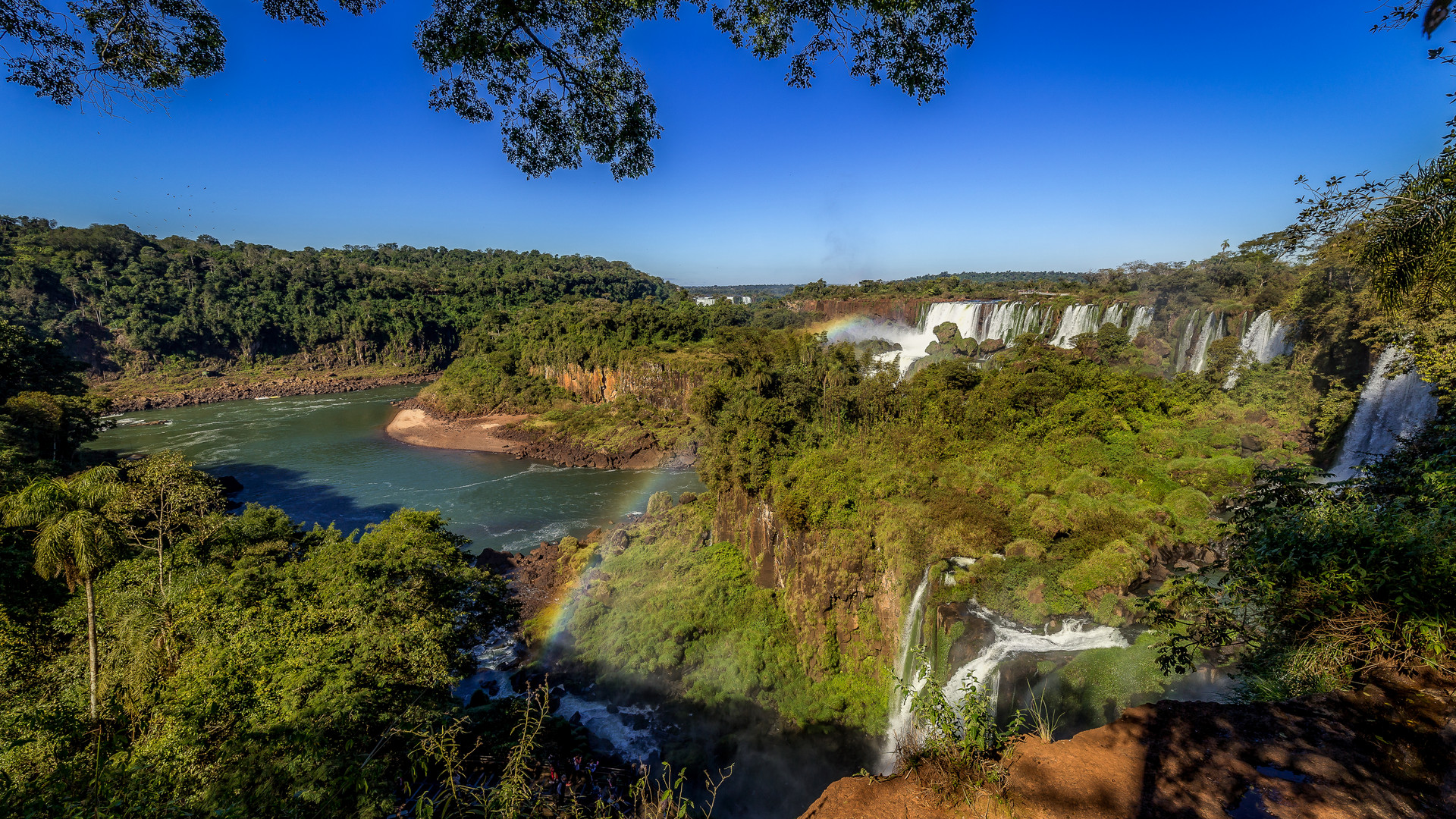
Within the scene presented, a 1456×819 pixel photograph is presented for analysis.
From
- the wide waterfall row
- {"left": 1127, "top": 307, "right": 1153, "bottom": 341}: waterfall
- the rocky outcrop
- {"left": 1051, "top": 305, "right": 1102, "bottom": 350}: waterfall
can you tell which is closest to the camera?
{"left": 1127, "top": 307, "right": 1153, "bottom": 341}: waterfall

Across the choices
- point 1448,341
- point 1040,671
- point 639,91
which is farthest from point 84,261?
point 1448,341

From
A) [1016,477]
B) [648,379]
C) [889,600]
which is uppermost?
[1016,477]

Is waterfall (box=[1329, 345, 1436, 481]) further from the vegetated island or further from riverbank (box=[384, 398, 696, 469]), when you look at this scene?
riverbank (box=[384, 398, 696, 469])

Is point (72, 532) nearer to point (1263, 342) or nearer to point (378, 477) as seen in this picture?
point (1263, 342)

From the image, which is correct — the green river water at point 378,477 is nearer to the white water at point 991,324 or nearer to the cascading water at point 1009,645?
the white water at point 991,324

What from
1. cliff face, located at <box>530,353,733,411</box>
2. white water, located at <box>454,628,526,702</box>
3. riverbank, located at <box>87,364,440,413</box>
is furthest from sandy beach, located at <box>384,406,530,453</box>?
white water, located at <box>454,628,526,702</box>

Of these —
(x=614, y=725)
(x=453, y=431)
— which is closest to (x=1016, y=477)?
(x=614, y=725)

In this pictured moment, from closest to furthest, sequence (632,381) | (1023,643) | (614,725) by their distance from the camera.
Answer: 1. (1023,643)
2. (614,725)
3. (632,381)
